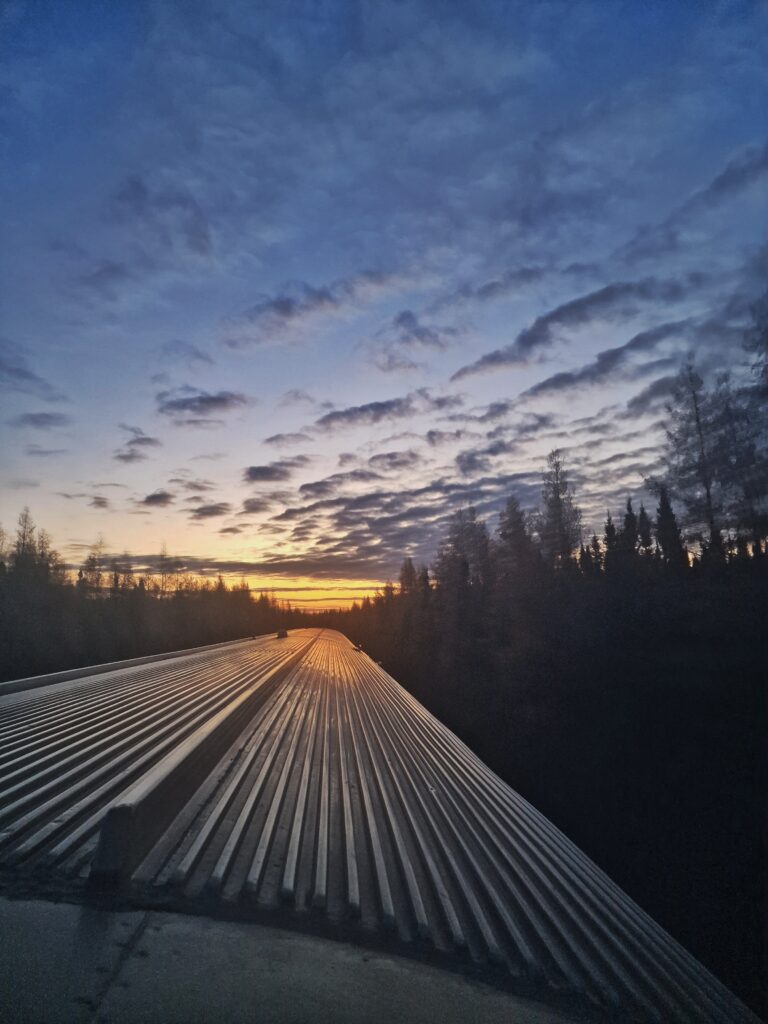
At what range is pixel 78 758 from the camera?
29.5 feet

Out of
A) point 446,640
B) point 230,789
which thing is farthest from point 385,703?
point 446,640

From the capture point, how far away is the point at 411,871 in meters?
6.91

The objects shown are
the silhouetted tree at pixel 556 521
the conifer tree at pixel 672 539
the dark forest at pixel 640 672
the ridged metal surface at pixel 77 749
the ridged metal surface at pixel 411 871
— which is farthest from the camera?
the silhouetted tree at pixel 556 521

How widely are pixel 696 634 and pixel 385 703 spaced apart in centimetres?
1528

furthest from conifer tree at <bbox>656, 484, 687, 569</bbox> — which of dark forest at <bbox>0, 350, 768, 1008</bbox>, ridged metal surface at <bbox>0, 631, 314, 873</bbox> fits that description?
ridged metal surface at <bbox>0, 631, 314, 873</bbox>

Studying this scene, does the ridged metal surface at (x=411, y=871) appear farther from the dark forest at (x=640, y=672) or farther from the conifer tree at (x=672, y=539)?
the conifer tree at (x=672, y=539)

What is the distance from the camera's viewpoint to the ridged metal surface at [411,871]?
18.5 feet

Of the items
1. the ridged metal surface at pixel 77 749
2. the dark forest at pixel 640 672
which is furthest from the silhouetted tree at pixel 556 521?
the ridged metal surface at pixel 77 749

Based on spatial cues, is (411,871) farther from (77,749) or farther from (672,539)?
(672,539)

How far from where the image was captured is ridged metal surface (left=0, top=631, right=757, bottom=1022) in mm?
5645

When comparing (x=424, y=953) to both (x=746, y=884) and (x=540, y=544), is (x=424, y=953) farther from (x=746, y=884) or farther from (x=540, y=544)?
(x=540, y=544)

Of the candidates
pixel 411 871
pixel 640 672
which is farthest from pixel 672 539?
pixel 411 871

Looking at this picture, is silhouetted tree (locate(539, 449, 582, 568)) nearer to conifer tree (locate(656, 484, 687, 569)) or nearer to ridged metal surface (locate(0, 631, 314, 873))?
conifer tree (locate(656, 484, 687, 569))

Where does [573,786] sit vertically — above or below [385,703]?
below
